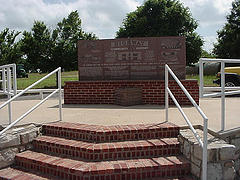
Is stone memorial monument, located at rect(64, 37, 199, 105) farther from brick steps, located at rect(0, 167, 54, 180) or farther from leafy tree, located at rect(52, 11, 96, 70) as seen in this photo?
leafy tree, located at rect(52, 11, 96, 70)

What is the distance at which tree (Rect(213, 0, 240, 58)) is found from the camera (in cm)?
2638

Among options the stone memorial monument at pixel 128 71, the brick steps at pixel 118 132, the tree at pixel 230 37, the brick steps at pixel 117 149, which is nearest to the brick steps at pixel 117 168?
the brick steps at pixel 117 149

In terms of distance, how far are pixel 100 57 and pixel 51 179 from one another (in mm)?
4695

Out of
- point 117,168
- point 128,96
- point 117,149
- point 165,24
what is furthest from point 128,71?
point 165,24

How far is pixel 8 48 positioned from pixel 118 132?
14106mm

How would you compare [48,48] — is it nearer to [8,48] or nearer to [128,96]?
[8,48]

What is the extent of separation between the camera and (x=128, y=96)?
7.02 metres

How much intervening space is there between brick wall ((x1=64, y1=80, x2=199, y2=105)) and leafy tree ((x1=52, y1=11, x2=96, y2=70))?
11627mm

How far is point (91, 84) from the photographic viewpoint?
754 centimetres

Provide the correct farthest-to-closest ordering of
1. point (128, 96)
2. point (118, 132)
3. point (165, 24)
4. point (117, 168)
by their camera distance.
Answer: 1. point (165, 24)
2. point (128, 96)
3. point (118, 132)
4. point (117, 168)

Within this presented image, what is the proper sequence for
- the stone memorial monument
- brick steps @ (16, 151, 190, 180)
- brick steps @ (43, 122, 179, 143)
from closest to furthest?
brick steps @ (16, 151, 190, 180) < brick steps @ (43, 122, 179, 143) < the stone memorial monument

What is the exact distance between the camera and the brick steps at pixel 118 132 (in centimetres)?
403

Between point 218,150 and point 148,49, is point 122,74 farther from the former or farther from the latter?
point 218,150

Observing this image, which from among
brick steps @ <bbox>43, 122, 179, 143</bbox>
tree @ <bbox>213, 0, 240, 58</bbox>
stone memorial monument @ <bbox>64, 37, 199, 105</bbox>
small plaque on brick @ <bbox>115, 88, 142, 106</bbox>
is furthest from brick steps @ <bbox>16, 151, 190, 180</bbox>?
tree @ <bbox>213, 0, 240, 58</bbox>
